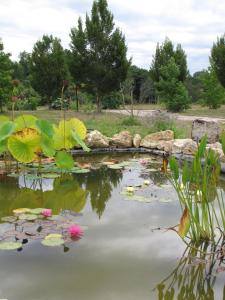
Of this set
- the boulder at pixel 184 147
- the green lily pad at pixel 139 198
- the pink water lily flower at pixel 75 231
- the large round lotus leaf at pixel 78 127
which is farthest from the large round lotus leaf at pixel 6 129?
the boulder at pixel 184 147

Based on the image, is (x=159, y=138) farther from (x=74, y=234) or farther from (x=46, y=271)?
(x=46, y=271)

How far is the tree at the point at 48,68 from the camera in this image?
18.3 metres

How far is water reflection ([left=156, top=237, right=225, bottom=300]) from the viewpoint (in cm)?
238

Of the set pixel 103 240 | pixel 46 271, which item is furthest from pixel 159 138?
pixel 46 271

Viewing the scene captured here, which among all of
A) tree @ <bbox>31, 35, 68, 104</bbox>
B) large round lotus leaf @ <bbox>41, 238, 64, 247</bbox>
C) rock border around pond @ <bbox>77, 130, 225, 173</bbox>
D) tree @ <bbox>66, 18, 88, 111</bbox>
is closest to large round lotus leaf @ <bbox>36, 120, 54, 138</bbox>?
large round lotus leaf @ <bbox>41, 238, 64, 247</bbox>

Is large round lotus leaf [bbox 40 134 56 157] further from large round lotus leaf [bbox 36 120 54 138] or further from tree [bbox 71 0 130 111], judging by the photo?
tree [bbox 71 0 130 111]

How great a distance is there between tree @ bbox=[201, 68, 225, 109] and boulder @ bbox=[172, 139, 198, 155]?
13.6 m

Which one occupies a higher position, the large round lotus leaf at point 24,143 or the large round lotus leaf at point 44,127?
the large round lotus leaf at point 44,127

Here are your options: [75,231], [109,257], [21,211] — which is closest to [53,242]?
[75,231]

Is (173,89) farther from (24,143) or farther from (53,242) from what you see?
(53,242)

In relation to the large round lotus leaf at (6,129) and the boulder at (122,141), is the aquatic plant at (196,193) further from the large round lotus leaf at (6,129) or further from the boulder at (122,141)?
the boulder at (122,141)

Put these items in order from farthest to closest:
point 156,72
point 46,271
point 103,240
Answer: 1. point 156,72
2. point 103,240
3. point 46,271

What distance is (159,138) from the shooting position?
25.7 feet

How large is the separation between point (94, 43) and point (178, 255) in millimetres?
14029
